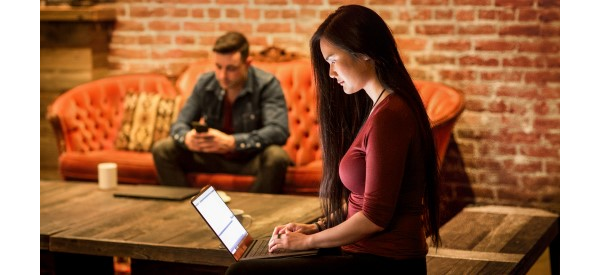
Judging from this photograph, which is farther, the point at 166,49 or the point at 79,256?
the point at 166,49

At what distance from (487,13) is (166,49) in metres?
2.19

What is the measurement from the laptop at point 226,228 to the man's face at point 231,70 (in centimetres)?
229

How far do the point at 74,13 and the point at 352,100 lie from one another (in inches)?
155

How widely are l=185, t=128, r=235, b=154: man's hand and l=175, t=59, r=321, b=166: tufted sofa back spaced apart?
1.97 ft

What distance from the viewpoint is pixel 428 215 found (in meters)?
2.73

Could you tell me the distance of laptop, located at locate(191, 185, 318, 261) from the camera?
9.40ft

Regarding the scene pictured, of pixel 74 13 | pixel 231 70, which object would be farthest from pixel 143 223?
pixel 74 13

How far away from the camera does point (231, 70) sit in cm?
532

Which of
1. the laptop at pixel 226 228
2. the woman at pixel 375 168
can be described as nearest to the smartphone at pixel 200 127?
the laptop at pixel 226 228

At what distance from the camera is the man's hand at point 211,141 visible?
5152mm

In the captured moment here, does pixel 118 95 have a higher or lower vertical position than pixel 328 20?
lower
